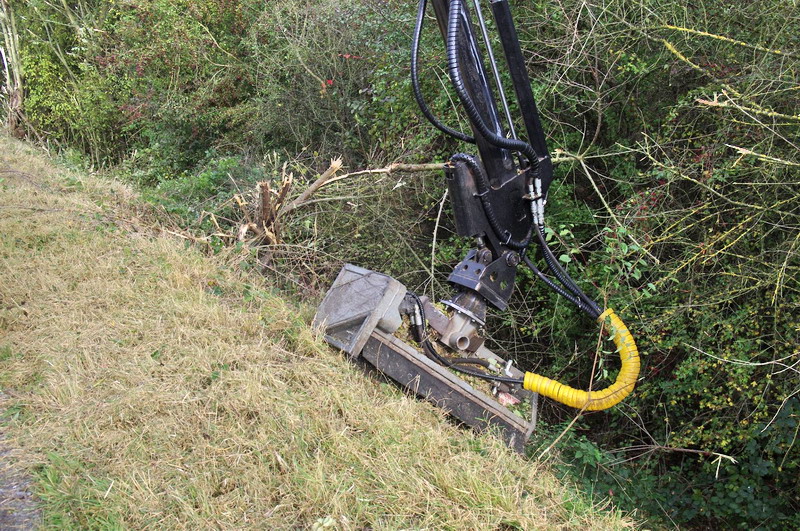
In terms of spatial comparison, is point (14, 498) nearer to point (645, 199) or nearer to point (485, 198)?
point (485, 198)

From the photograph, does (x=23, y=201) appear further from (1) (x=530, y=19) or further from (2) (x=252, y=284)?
(1) (x=530, y=19)

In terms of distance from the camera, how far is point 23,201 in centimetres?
604

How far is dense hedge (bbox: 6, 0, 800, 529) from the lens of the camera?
4375 mm

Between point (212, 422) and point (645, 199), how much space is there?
146 inches

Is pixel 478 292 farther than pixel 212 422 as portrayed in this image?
Yes

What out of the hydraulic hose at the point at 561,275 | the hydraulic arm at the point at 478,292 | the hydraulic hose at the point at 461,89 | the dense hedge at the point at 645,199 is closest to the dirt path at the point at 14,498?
the hydraulic arm at the point at 478,292

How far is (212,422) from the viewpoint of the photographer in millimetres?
3283

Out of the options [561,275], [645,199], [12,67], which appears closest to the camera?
[561,275]

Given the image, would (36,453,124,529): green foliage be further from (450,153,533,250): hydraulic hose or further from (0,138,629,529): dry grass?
(450,153,533,250): hydraulic hose

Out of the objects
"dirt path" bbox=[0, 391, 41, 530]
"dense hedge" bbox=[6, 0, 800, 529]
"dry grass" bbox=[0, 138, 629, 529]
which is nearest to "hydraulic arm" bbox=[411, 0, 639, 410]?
"dense hedge" bbox=[6, 0, 800, 529]

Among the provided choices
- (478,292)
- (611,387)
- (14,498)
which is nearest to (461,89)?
(478,292)

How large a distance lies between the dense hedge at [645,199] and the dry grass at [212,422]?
139cm

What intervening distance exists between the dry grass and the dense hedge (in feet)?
4.57

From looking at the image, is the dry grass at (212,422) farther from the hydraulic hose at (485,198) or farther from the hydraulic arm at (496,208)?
the hydraulic hose at (485,198)
